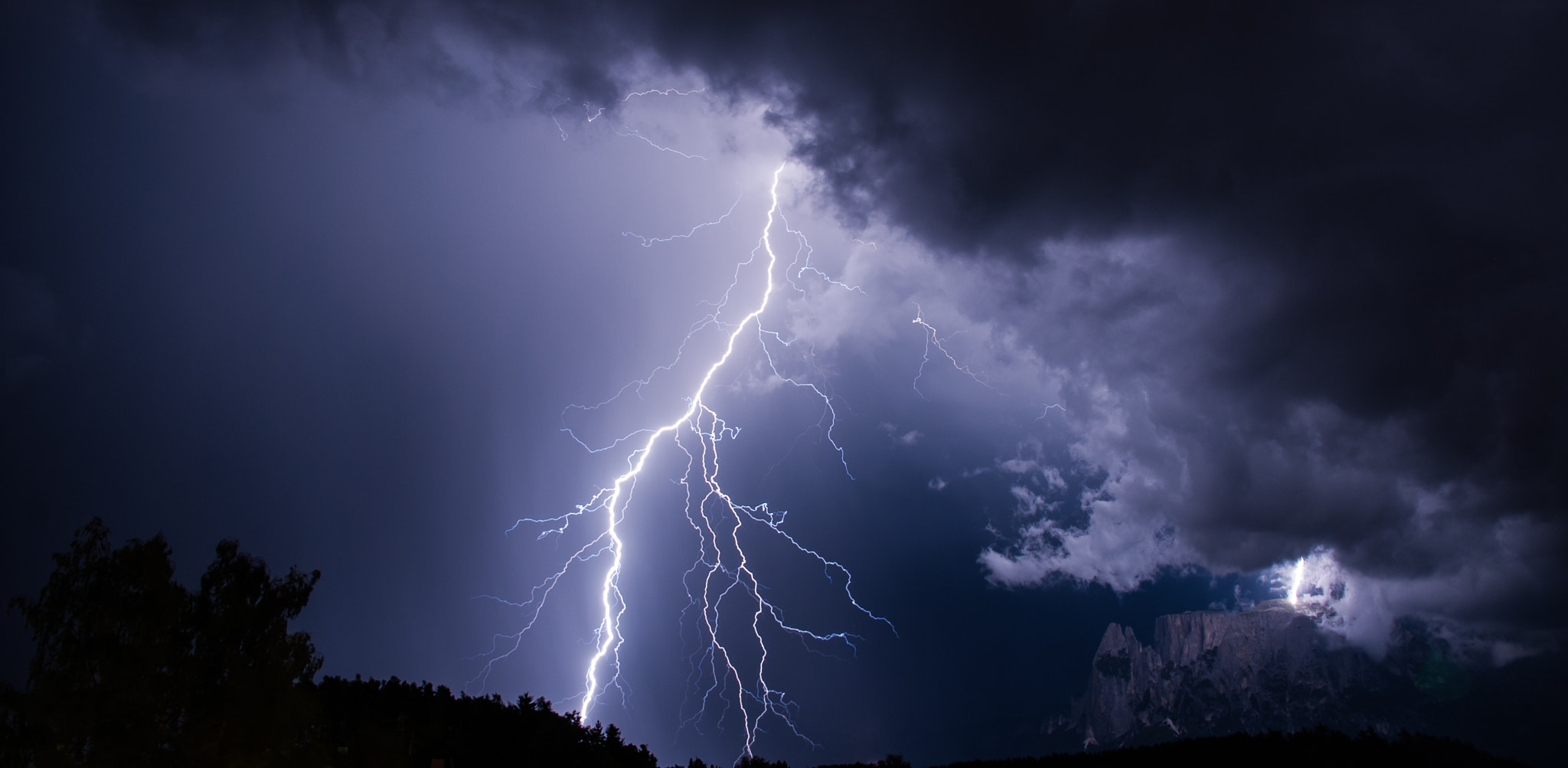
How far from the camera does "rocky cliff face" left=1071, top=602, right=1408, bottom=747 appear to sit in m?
156

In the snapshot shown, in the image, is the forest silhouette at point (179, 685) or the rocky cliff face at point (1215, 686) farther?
the rocky cliff face at point (1215, 686)

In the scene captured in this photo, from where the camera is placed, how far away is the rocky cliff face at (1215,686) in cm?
15638

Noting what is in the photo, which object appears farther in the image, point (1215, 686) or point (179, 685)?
point (1215, 686)

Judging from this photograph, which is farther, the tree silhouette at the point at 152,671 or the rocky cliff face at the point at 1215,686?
the rocky cliff face at the point at 1215,686

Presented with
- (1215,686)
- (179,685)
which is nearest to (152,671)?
(179,685)

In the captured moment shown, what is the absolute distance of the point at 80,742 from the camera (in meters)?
8.93

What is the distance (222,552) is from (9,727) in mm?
3323

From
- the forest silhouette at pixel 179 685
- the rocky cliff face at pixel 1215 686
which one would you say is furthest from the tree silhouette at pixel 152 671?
the rocky cliff face at pixel 1215 686

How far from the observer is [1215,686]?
6329 inches

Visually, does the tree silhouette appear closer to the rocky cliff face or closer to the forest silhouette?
the forest silhouette

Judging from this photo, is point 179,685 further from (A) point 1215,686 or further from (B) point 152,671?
(A) point 1215,686

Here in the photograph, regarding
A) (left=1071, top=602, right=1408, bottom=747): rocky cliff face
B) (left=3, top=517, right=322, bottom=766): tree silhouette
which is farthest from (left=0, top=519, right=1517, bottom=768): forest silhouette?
(left=1071, top=602, right=1408, bottom=747): rocky cliff face

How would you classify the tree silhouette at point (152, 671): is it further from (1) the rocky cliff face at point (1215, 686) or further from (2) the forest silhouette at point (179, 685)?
(1) the rocky cliff face at point (1215, 686)

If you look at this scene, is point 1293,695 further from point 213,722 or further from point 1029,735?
point 213,722
